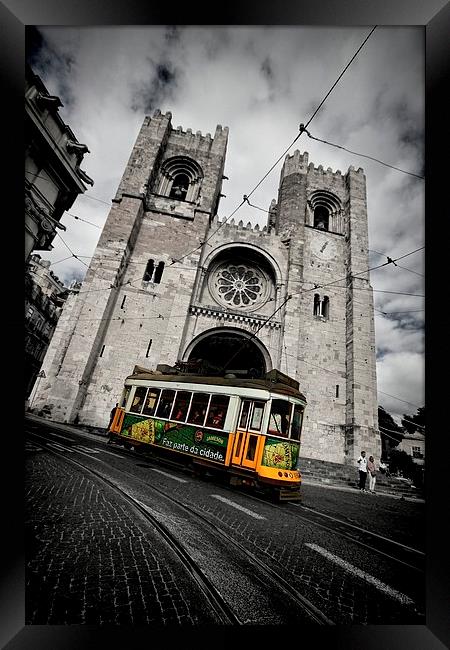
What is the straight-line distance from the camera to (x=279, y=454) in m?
5.70

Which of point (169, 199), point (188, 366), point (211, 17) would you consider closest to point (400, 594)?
point (211, 17)

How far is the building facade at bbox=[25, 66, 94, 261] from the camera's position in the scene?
5105 millimetres

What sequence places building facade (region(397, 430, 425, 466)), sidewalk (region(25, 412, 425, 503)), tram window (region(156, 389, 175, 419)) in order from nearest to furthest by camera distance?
building facade (region(397, 430, 425, 466))
tram window (region(156, 389, 175, 419))
sidewalk (region(25, 412, 425, 503))

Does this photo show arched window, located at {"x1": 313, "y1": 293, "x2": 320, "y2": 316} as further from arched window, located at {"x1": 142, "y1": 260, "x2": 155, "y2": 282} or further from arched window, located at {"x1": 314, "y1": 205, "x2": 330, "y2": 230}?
arched window, located at {"x1": 142, "y1": 260, "x2": 155, "y2": 282}

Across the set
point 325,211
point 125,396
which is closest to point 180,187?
point 325,211

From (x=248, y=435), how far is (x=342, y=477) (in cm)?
894

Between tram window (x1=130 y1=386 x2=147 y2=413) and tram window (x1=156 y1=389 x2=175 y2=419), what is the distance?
0.83 metres

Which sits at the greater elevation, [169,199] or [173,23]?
[169,199]

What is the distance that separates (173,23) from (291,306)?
48.1ft

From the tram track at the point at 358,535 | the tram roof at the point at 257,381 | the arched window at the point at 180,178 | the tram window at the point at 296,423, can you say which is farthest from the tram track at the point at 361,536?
the arched window at the point at 180,178

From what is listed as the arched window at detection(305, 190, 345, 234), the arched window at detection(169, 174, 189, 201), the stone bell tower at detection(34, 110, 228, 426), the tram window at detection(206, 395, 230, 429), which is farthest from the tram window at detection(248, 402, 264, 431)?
the arched window at detection(169, 174, 189, 201)

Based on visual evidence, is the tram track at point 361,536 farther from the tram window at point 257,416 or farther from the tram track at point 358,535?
the tram window at point 257,416
